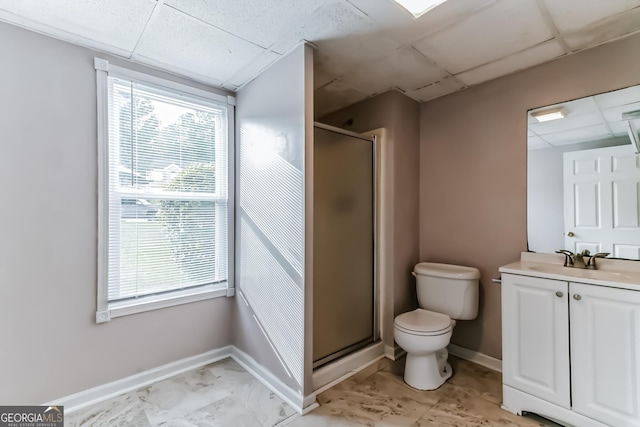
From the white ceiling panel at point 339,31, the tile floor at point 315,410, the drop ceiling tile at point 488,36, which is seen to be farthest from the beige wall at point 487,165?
the tile floor at point 315,410

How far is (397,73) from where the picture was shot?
2215 millimetres

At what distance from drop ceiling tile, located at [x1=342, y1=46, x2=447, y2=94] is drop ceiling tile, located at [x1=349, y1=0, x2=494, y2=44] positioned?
194 mm

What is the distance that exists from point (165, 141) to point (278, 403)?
6.69ft

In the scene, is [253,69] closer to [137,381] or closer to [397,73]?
[397,73]

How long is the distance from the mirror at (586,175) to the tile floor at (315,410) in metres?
1.14

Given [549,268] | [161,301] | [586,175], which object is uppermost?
[586,175]

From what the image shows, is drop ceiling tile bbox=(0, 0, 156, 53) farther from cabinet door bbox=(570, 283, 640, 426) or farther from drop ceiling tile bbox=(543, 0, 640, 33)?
cabinet door bbox=(570, 283, 640, 426)

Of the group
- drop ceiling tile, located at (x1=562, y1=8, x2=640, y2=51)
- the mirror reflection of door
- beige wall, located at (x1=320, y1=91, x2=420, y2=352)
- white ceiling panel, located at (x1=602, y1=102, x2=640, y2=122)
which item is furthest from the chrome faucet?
drop ceiling tile, located at (x1=562, y1=8, x2=640, y2=51)

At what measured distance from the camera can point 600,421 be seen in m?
1.50

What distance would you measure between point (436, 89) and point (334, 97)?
89 cm

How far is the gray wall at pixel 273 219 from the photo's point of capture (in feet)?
6.15

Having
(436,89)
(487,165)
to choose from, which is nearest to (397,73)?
(436,89)

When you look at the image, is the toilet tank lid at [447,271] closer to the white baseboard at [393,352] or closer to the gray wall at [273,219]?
the white baseboard at [393,352]

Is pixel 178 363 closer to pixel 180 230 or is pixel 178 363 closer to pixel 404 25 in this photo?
pixel 180 230
